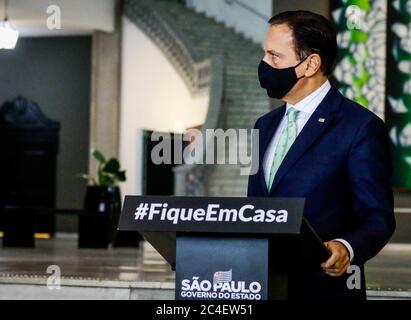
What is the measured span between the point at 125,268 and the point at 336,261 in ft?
19.4

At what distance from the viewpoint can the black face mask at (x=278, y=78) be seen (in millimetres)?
3137

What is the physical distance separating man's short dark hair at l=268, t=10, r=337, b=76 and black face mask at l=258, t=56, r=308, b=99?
0.13 feet

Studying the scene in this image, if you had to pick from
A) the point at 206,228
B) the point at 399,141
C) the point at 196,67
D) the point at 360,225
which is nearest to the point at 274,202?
the point at 206,228

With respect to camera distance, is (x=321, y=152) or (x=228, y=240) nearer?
(x=228, y=240)

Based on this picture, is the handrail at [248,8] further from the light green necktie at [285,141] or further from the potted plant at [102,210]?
the light green necktie at [285,141]

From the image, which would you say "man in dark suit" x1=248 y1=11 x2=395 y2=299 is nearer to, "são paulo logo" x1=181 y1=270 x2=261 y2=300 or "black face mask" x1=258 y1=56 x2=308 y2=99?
"black face mask" x1=258 y1=56 x2=308 y2=99

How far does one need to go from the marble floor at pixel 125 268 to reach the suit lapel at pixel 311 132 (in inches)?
115

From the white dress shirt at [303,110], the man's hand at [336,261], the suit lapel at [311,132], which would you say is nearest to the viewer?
the man's hand at [336,261]

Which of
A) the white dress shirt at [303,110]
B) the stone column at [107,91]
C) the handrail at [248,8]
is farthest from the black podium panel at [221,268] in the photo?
the handrail at [248,8]

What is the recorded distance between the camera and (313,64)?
3172mm

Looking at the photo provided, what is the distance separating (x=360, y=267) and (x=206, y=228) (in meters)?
0.63

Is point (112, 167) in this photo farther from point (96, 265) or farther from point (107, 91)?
point (107, 91)
